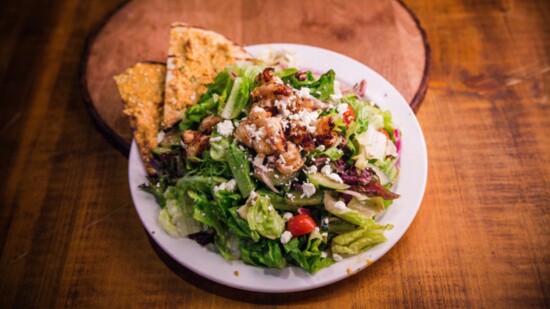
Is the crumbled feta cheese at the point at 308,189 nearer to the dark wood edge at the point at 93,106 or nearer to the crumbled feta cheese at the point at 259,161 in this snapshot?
the crumbled feta cheese at the point at 259,161

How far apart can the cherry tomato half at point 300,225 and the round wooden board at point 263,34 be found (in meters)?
1.52

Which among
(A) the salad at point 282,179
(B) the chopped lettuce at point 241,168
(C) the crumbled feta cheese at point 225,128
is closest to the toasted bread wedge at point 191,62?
(A) the salad at point 282,179

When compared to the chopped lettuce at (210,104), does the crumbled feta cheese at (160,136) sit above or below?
below

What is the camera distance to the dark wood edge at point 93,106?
140 inches

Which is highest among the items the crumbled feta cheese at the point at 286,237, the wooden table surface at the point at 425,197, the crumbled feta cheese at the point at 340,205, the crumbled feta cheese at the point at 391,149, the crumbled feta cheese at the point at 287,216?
the crumbled feta cheese at the point at 340,205

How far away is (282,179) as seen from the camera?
2.70 meters

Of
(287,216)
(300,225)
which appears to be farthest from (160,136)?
(300,225)

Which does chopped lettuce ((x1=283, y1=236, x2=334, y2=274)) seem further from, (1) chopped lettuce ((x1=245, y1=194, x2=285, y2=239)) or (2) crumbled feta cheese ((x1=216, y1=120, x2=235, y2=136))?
(2) crumbled feta cheese ((x1=216, y1=120, x2=235, y2=136))

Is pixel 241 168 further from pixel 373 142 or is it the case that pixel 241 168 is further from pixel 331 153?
pixel 373 142

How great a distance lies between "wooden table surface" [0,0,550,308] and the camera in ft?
9.42

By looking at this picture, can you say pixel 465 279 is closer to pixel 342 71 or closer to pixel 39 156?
pixel 342 71

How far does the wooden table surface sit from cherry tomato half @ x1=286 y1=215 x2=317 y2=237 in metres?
0.48

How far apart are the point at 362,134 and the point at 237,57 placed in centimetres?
123

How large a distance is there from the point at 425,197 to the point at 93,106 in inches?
106
